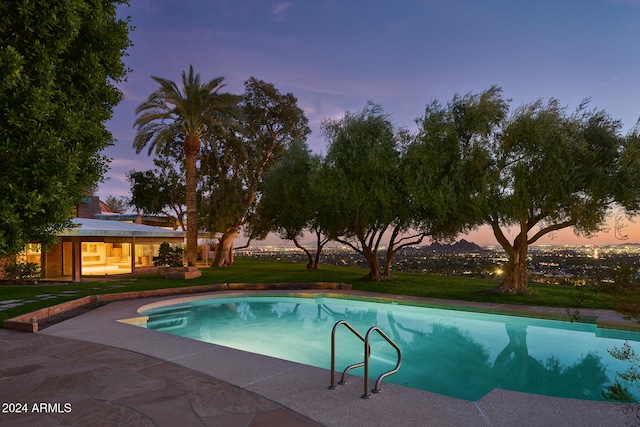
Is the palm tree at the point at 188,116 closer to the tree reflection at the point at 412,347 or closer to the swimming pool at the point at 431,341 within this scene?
the swimming pool at the point at 431,341

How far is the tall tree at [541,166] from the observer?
12.4 metres

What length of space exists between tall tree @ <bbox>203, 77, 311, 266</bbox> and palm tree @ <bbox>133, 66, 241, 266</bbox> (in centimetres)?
362

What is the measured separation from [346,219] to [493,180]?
7323mm

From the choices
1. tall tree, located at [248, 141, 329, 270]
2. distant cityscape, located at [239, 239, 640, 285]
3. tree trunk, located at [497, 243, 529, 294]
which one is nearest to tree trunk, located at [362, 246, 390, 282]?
distant cityscape, located at [239, 239, 640, 285]

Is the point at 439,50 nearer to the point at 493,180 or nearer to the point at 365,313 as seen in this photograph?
the point at 493,180

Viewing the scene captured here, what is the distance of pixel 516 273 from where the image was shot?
14648mm

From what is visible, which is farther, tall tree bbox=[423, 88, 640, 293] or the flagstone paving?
tall tree bbox=[423, 88, 640, 293]

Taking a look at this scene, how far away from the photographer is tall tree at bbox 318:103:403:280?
52.6 feet

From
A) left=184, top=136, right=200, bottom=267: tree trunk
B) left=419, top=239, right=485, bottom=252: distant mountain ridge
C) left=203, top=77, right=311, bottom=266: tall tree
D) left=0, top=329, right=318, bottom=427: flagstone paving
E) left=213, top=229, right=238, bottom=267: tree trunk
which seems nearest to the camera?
left=0, top=329, right=318, bottom=427: flagstone paving

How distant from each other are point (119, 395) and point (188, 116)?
18323 mm

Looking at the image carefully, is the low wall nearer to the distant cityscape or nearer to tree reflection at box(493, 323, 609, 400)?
the distant cityscape

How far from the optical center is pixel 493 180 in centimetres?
1339

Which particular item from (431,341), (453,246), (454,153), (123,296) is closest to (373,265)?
(453,246)

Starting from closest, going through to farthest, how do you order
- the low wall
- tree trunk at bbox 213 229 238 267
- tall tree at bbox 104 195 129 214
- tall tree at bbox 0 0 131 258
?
tall tree at bbox 0 0 131 258 < the low wall < tree trunk at bbox 213 229 238 267 < tall tree at bbox 104 195 129 214
